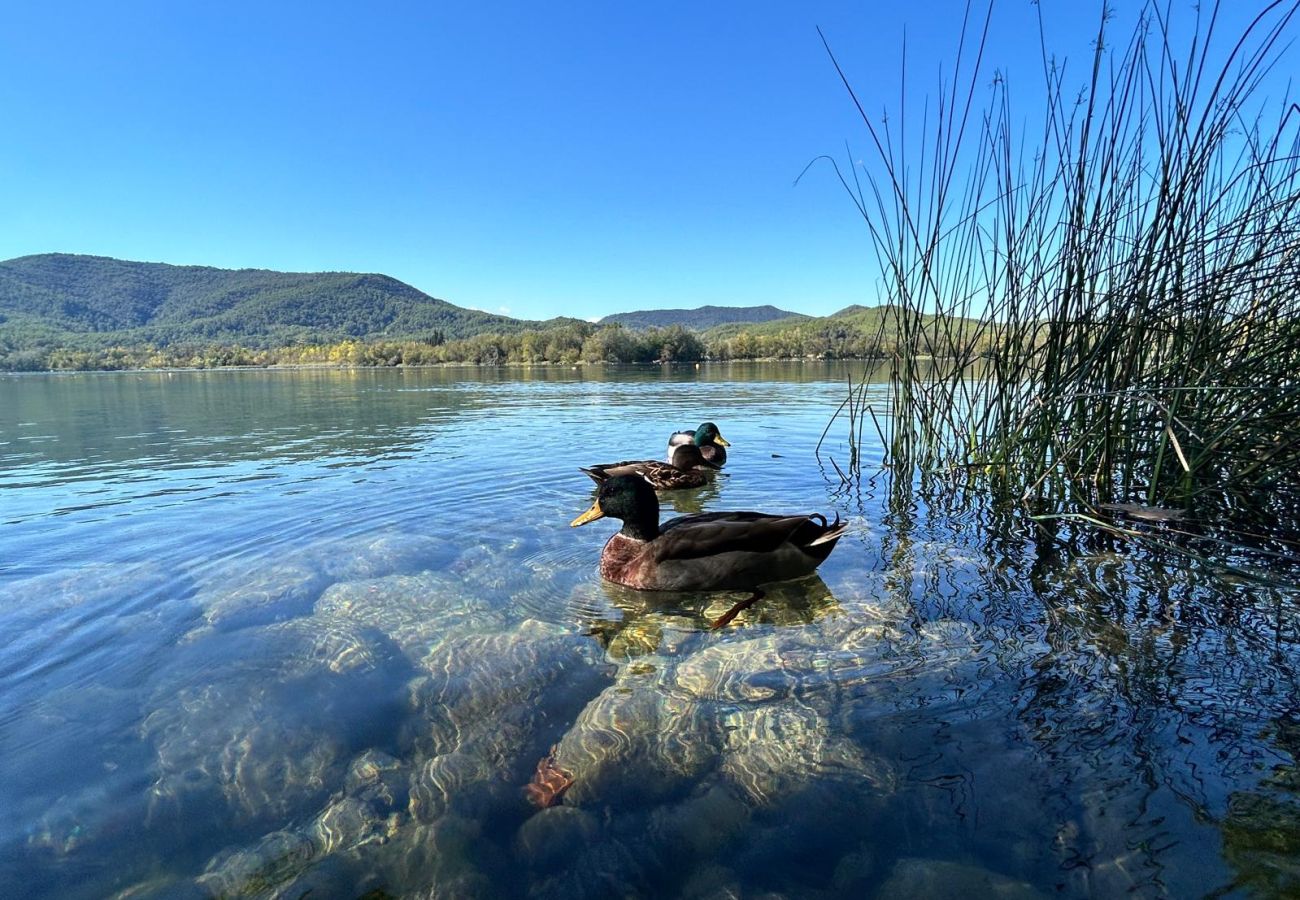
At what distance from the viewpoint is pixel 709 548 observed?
546 cm

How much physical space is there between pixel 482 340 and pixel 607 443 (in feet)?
374

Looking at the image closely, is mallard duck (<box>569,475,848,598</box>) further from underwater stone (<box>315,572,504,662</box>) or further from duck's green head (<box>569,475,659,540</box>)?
underwater stone (<box>315,572,504,662</box>)

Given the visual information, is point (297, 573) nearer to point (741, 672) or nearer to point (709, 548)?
point (709, 548)

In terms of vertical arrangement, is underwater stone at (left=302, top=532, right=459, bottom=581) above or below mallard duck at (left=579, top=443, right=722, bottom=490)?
below

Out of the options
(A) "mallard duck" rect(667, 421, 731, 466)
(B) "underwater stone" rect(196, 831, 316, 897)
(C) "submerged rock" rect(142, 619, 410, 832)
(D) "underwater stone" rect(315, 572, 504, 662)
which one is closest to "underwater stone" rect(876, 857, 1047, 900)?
(B) "underwater stone" rect(196, 831, 316, 897)

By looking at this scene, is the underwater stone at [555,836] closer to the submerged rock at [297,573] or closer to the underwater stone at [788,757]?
the underwater stone at [788,757]

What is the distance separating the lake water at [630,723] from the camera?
2.52 m

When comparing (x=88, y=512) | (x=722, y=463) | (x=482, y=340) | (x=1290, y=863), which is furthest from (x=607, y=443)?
(x=482, y=340)

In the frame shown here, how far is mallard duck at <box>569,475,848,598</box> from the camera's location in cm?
546

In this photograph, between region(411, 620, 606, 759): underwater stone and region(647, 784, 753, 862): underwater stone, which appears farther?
region(411, 620, 606, 759): underwater stone

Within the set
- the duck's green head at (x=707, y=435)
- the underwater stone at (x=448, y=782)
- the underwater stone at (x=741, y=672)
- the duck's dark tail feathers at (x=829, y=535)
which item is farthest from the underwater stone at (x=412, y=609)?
the duck's green head at (x=707, y=435)

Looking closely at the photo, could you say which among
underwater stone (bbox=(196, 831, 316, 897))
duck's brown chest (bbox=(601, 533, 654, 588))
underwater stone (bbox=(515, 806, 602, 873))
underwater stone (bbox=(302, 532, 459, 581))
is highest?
duck's brown chest (bbox=(601, 533, 654, 588))

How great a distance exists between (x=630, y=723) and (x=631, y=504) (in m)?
2.52

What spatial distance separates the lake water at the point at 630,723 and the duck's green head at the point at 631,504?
0.64 meters
